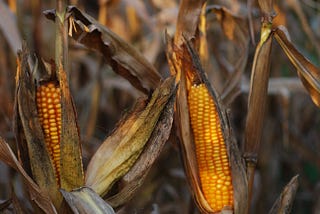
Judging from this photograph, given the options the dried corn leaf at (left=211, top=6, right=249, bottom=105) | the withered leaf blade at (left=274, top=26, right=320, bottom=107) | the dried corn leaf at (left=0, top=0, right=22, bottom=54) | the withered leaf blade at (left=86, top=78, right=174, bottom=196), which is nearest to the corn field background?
the dried corn leaf at (left=0, top=0, right=22, bottom=54)

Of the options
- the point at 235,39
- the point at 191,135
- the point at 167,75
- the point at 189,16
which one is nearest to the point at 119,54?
the point at 189,16

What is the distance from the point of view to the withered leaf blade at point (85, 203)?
133 centimetres

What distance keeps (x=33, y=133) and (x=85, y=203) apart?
19 centimetres

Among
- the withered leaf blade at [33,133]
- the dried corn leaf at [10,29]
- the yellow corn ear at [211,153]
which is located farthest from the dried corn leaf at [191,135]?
the dried corn leaf at [10,29]

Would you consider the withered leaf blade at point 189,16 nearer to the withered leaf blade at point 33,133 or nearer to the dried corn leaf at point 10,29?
the withered leaf blade at point 33,133

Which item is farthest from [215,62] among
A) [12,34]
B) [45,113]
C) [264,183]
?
[45,113]

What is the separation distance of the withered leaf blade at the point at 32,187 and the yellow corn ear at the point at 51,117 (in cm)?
5

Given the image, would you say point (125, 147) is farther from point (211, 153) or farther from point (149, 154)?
point (211, 153)

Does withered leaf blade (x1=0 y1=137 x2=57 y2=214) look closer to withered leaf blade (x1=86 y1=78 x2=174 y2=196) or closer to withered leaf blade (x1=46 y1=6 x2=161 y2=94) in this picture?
withered leaf blade (x1=86 y1=78 x2=174 y2=196)

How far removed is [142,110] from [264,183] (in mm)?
1680

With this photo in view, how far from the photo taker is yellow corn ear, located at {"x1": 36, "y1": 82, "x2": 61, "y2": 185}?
55.3 inches

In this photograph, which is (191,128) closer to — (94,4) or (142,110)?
(142,110)

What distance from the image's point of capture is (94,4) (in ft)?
12.7

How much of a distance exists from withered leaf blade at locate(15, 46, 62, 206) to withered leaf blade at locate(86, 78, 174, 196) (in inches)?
3.8
